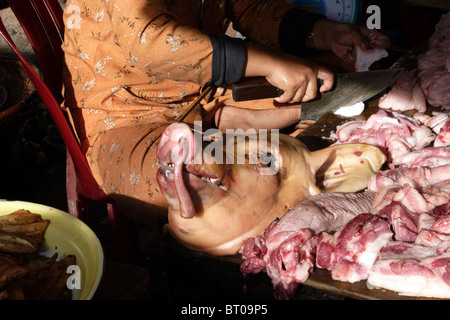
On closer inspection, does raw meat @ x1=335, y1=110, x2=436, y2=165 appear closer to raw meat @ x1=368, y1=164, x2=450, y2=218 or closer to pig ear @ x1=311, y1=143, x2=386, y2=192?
pig ear @ x1=311, y1=143, x2=386, y2=192

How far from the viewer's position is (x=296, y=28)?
3762 millimetres

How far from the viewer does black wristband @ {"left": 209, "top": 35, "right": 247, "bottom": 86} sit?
9.19 feet

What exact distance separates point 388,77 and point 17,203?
242 centimetres

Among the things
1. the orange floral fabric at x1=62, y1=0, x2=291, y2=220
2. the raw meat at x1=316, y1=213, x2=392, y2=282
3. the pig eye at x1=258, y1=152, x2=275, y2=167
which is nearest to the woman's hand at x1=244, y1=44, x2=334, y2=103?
the orange floral fabric at x1=62, y1=0, x2=291, y2=220

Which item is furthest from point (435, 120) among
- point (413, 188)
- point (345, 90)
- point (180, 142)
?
point (180, 142)

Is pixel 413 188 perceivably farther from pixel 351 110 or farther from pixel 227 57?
pixel 227 57

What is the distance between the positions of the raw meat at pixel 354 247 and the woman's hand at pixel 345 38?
1650 mm

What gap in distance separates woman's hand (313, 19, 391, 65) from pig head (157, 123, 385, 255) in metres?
1.07

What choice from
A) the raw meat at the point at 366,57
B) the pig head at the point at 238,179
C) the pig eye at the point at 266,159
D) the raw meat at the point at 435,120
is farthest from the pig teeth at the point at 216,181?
the raw meat at the point at 366,57

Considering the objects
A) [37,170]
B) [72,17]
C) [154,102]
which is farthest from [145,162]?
[37,170]

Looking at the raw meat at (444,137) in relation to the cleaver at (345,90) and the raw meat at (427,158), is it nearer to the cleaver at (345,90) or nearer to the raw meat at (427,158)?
the raw meat at (427,158)

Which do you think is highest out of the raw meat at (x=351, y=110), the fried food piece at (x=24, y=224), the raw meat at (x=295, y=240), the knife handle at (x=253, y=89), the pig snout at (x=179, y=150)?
the pig snout at (x=179, y=150)

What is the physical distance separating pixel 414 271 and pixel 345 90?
1.47 meters

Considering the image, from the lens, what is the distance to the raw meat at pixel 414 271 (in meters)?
2.07
